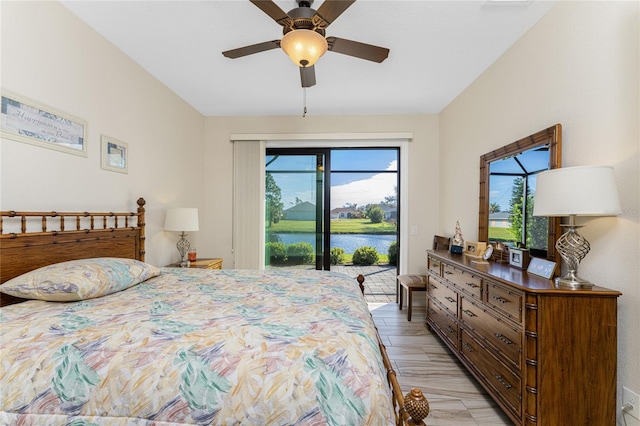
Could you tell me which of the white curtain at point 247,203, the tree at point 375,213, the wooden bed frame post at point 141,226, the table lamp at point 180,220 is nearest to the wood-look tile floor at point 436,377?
the tree at point 375,213

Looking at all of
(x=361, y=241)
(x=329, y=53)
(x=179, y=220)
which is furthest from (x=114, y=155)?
(x=361, y=241)

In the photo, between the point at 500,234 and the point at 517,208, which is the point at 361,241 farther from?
the point at 517,208

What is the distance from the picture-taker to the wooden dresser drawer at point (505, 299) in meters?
1.68

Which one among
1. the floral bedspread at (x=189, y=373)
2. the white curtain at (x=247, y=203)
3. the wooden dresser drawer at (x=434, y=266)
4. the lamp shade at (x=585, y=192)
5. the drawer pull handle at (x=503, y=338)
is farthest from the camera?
the white curtain at (x=247, y=203)

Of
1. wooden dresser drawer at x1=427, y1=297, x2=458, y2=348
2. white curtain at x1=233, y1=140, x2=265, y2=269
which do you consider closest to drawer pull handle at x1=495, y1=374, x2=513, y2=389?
wooden dresser drawer at x1=427, y1=297, x2=458, y2=348

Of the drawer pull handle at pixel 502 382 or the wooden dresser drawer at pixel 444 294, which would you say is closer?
the drawer pull handle at pixel 502 382

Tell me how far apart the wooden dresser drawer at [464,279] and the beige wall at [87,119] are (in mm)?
3051

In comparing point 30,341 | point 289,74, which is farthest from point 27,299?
point 289,74

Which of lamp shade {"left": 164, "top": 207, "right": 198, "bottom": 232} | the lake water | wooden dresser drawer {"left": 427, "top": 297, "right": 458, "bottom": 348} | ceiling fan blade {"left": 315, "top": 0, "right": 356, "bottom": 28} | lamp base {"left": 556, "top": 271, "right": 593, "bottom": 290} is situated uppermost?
ceiling fan blade {"left": 315, "top": 0, "right": 356, "bottom": 28}

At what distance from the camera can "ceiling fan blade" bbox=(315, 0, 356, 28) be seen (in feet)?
4.97

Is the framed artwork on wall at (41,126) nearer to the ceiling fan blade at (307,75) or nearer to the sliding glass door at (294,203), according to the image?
the ceiling fan blade at (307,75)

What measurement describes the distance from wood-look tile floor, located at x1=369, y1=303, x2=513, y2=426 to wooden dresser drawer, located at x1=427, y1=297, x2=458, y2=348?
0.55 ft

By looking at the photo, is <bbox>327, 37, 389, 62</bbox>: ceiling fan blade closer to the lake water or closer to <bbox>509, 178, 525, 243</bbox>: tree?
<bbox>509, 178, 525, 243</bbox>: tree

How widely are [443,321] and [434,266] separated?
585 mm
